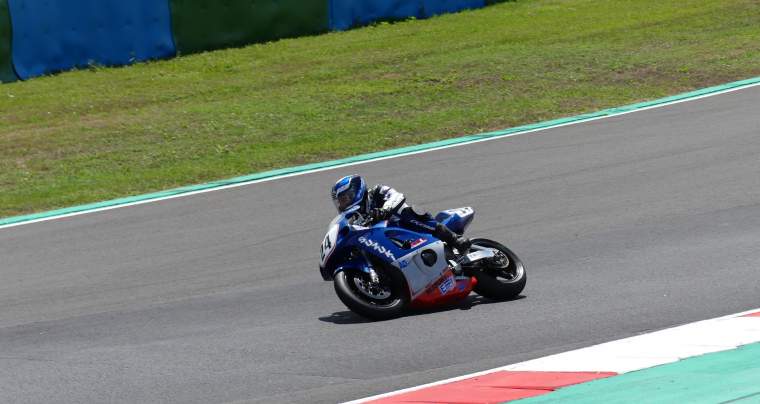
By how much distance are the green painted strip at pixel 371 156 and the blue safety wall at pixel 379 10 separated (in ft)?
26.8

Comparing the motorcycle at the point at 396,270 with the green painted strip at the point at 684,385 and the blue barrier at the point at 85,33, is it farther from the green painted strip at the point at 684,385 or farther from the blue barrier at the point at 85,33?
the blue barrier at the point at 85,33

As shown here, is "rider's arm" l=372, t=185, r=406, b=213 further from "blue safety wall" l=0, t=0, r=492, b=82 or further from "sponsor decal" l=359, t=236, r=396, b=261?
"blue safety wall" l=0, t=0, r=492, b=82

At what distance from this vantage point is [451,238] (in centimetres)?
895

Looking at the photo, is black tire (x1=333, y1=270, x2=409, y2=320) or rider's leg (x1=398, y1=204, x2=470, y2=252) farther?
rider's leg (x1=398, y1=204, x2=470, y2=252)

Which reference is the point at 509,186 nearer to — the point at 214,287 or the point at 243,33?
the point at 214,287

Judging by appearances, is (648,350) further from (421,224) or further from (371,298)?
(421,224)

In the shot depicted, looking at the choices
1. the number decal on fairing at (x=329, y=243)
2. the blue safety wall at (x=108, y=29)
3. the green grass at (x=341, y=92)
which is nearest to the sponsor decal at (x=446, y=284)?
the number decal on fairing at (x=329, y=243)

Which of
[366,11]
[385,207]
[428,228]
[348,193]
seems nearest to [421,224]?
[428,228]

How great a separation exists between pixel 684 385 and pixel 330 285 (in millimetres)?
4328

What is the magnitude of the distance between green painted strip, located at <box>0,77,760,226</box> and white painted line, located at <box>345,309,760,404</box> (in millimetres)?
8065

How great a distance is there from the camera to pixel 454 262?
8.94 meters

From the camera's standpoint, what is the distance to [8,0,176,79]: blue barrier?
20406 millimetres

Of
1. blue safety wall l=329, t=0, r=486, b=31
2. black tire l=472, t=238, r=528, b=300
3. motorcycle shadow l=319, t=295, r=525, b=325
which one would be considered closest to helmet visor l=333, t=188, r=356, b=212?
motorcycle shadow l=319, t=295, r=525, b=325

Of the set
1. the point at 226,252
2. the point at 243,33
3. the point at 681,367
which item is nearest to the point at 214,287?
the point at 226,252
